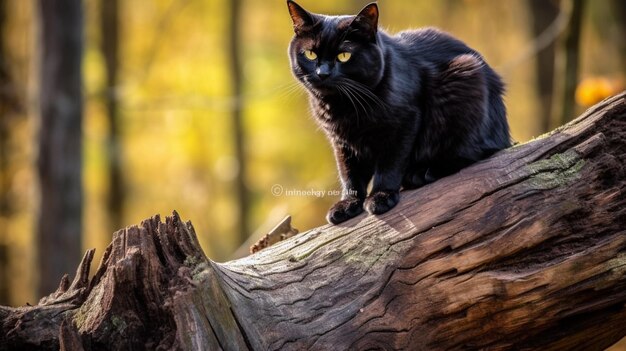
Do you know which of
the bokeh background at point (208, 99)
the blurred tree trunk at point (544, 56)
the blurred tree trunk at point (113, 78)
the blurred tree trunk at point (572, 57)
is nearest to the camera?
the blurred tree trunk at point (572, 57)

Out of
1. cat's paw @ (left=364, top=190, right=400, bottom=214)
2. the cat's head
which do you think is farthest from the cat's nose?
cat's paw @ (left=364, top=190, right=400, bottom=214)

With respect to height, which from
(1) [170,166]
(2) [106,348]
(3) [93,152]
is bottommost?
(2) [106,348]

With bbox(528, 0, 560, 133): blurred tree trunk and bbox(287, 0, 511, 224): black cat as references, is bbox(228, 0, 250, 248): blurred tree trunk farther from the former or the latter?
bbox(287, 0, 511, 224): black cat

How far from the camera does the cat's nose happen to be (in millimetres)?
3403

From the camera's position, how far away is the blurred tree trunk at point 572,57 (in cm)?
489

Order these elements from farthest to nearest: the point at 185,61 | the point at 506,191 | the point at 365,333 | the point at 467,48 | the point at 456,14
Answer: the point at 185,61
the point at 456,14
the point at 467,48
the point at 506,191
the point at 365,333

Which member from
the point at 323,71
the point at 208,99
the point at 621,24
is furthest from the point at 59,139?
the point at 621,24

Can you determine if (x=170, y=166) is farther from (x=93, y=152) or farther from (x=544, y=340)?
(x=544, y=340)

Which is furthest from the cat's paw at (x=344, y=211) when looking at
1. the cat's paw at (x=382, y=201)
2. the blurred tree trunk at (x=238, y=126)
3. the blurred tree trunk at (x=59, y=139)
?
the blurred tree trunk at (x=238, y=126)

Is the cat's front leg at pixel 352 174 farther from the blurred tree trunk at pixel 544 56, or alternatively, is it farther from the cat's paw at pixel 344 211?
the blurred tree trunk at pixel 544 56

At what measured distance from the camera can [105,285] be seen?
2.56m

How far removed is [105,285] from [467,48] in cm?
255

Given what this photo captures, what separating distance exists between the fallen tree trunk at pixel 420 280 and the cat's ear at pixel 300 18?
46.0 inches

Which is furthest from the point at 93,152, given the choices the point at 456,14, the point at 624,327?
the point at 624,327
